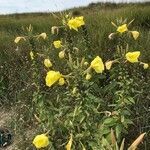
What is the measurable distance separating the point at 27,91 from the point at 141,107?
1850 mm

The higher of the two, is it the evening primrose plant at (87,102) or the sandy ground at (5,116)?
the evening primrose plant at (87,102)

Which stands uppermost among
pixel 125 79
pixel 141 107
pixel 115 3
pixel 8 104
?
pixel 125 79

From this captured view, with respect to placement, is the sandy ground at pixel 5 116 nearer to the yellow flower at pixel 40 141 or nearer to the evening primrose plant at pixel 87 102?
the evening primrose plant at pixel 87 102

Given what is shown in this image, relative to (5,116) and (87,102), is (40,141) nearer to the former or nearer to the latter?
(87,102)

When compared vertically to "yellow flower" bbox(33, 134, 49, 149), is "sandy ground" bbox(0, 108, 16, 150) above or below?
below

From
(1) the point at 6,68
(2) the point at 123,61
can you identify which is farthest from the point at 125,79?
(1) the point at 6,68

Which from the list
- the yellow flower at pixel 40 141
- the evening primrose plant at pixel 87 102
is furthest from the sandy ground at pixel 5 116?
the yellow flower at pixel 40 141

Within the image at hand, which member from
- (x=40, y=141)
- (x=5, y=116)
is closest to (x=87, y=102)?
(x=40, y=141)

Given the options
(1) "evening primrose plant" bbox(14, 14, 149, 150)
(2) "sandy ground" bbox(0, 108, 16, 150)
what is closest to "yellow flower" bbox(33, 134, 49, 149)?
(1) "evening primrose plant" bbox(14, 14, 149, 150)

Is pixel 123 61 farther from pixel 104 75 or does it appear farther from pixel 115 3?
pixel 115 3

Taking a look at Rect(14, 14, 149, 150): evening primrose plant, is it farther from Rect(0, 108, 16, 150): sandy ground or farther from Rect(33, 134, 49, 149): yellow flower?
Rect(0, 108, 16, 150): sandy ground

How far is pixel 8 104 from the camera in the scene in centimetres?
730

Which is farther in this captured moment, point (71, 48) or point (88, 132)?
point (71, 48)

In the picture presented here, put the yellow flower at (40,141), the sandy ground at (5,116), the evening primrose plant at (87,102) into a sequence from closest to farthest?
the yellow flower at (40,141) < the evening primrose plant at (87,102) < the sandy ground at (5,116)
